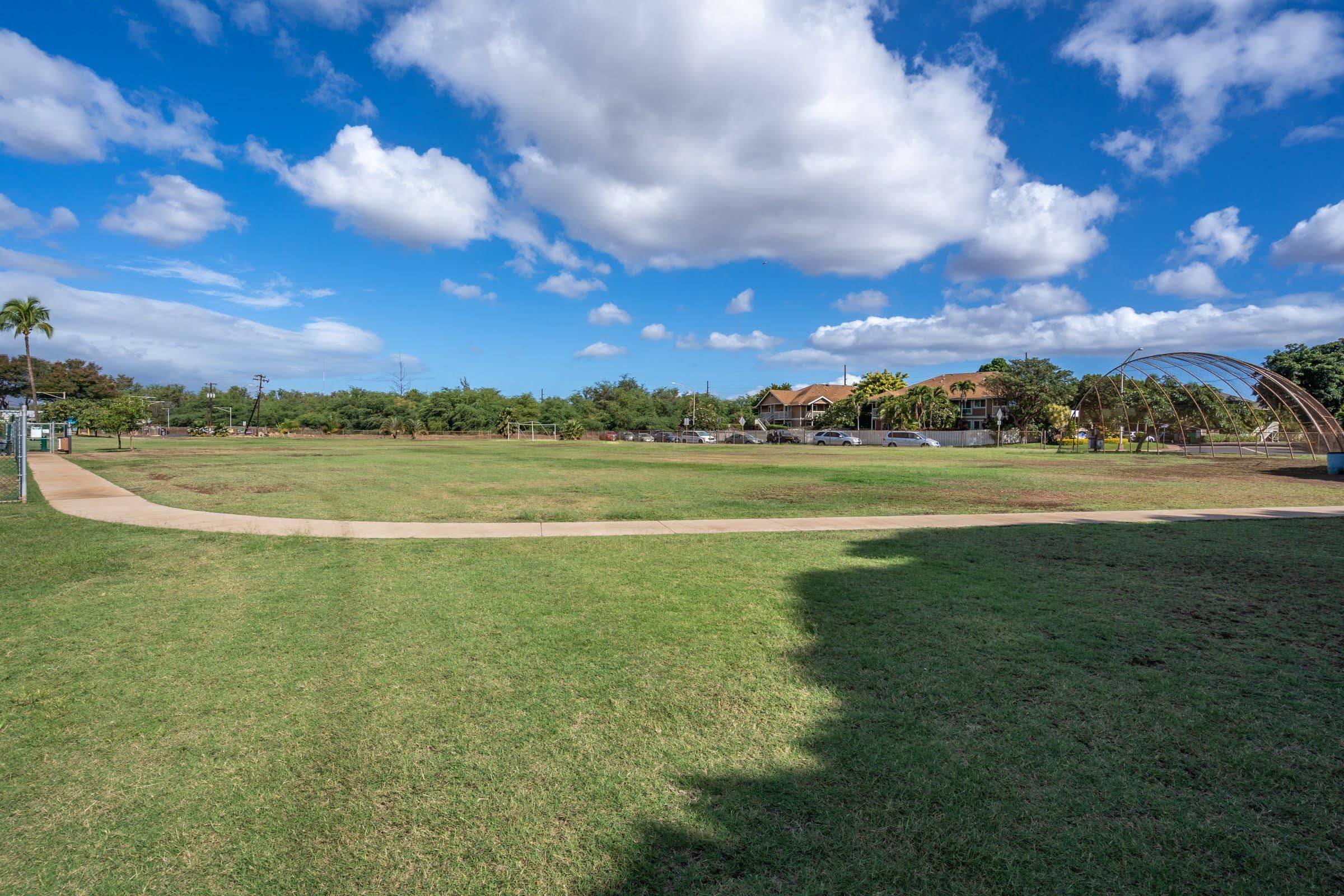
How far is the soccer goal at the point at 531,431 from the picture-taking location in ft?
295

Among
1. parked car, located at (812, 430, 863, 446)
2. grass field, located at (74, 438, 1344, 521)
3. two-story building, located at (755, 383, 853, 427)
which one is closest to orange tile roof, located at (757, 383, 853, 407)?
two-story building, located at (755, 383, 853, 427)

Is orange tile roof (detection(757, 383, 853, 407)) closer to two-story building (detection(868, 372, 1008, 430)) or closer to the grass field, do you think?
two-story building (detection(868, 372, 1008, 430))

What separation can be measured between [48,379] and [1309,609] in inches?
4985

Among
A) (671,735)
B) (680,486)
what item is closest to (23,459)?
(680,486)

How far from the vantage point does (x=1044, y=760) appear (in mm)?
3484

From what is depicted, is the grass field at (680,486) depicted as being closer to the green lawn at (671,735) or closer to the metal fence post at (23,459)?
the metal fence post at (23,459)

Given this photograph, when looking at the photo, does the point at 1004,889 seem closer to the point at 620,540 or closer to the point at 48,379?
the point at 620,540

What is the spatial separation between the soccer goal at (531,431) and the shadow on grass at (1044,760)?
3122 inches

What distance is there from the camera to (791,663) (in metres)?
4.85

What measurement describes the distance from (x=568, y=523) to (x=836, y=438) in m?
61.7

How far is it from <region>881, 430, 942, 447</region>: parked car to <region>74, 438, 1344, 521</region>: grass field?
89.7ft

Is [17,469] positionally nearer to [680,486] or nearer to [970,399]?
[680,486]

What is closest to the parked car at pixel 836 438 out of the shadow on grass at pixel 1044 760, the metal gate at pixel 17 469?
the metal gate at pixel 17 469

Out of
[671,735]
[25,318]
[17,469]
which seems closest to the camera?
[671,735]
